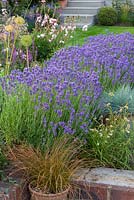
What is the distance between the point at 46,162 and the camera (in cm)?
316

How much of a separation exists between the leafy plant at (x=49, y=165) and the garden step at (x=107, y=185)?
11 cm

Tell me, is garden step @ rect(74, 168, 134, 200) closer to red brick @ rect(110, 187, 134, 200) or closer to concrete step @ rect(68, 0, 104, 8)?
red brick @ rect(110, 187, 134, 200)

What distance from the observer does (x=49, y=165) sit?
125 inches

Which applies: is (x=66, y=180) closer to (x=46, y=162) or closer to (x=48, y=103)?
(x=46, y=162)

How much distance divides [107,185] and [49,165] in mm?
457

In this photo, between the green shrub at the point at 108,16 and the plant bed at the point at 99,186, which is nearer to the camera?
the plant bed at the point at 99,186

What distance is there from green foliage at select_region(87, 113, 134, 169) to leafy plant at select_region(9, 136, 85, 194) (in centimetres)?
23

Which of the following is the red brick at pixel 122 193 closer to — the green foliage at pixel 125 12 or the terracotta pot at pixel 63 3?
the green foliage at pixel 125 12

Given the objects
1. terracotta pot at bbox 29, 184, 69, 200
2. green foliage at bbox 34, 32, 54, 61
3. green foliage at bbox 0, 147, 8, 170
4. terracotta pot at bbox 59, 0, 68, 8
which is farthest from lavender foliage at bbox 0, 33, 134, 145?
terracotta pot at bbox 59, 0, 68, 8

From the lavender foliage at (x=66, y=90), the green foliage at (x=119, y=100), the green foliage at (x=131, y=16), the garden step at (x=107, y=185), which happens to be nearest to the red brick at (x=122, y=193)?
the garden step at (x=107, y=185)

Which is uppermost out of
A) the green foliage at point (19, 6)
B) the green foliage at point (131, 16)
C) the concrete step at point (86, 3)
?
the green foliage at point (19, 6)

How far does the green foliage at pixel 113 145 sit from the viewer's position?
11.7 ft

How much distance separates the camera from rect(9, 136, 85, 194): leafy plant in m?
3.16

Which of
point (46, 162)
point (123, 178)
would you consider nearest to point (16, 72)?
point (46, 162)
